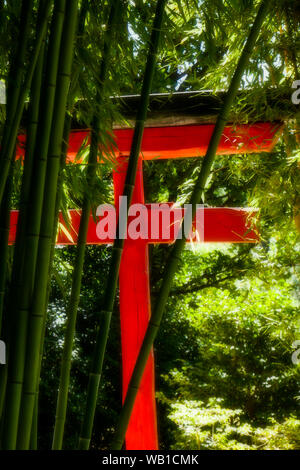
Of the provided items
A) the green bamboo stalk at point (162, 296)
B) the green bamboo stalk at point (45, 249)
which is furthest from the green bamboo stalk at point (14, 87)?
the green bamboo stalk at point (162, 296)

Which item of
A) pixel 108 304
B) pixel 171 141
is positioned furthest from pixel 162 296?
pixel 171 141

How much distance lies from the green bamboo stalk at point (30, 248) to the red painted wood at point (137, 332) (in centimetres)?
168

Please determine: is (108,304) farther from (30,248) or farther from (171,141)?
(171,141)

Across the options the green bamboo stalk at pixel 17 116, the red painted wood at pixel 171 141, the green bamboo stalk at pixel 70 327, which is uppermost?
the red painted wood at pixel 171 141

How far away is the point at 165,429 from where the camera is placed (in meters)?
5.95

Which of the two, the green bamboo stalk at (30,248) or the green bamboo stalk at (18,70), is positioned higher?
the green bamboo stalk at (18,70)

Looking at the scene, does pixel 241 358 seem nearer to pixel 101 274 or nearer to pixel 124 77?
pixel 101 274

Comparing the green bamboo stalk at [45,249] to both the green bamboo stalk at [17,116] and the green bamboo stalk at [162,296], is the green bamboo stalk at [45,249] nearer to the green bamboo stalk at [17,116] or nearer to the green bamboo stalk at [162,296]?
the green bamboo stalk at [17,116]

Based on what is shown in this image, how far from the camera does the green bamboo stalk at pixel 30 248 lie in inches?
37.3

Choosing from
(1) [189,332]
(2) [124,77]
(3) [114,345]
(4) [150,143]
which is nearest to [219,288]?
(1) [189,332]

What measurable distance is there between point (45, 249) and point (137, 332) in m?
1.84

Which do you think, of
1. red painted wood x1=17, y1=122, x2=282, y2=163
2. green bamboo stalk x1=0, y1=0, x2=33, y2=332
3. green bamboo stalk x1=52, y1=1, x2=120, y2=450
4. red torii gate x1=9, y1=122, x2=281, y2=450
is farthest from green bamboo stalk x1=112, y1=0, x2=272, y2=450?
red painted wood x1=17, y1=122, x2=282, y2=163

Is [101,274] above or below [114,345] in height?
above
